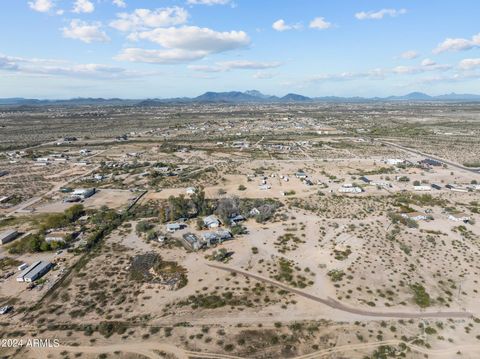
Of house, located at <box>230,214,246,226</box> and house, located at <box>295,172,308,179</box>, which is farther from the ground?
house, located at <box>295,172,308,179</box>

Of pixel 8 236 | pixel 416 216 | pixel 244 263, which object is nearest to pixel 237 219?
pixel 244 263

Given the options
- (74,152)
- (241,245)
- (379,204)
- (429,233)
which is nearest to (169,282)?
(241,245)

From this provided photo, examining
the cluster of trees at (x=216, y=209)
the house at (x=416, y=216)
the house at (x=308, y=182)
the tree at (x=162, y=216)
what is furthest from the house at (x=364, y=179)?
the tree at (x=162, y=216)

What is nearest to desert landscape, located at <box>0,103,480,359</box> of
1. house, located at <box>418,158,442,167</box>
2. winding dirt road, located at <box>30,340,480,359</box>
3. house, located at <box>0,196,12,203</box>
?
winding dirt road, located at <box>30,340,480,359</box>

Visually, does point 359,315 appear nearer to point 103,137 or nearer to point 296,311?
point 296,311

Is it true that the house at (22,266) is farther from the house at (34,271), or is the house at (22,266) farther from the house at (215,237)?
the house at (215,237)

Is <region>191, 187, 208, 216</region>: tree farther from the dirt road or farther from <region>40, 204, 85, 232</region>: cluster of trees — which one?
the dirt road
